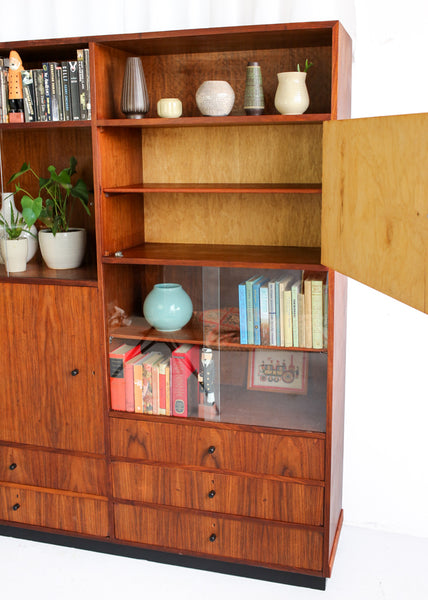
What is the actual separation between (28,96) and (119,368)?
997 millimetres

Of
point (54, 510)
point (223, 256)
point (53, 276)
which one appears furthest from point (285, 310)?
point (54, 510)

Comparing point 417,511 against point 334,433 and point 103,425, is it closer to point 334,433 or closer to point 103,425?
point 334,433

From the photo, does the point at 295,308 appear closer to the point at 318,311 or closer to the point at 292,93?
the point at 318,311

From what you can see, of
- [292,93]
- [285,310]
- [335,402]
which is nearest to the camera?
[292,93]

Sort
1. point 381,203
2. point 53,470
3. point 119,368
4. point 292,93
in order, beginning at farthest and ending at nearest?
point 53,470
point 119,368
point 292,93
point 381,203

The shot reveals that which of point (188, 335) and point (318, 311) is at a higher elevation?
point (318, 311)

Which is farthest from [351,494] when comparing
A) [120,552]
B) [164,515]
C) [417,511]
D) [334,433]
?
[120,552]

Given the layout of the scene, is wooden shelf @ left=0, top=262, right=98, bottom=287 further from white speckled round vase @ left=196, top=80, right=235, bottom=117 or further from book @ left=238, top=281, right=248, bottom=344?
white speckled round vase @ left=196, top=80, right=235, bottom=117

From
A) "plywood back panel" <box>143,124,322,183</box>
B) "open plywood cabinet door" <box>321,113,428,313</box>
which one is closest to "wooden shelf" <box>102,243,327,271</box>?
"plywood back panel" <box>143,124,322,183</box>

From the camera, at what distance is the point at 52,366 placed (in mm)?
2277

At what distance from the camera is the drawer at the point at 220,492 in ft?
6.92

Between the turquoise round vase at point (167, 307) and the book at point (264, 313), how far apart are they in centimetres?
25

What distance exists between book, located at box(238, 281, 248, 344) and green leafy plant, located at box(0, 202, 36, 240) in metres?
0.84

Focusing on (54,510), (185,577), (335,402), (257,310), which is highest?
(257,310)
